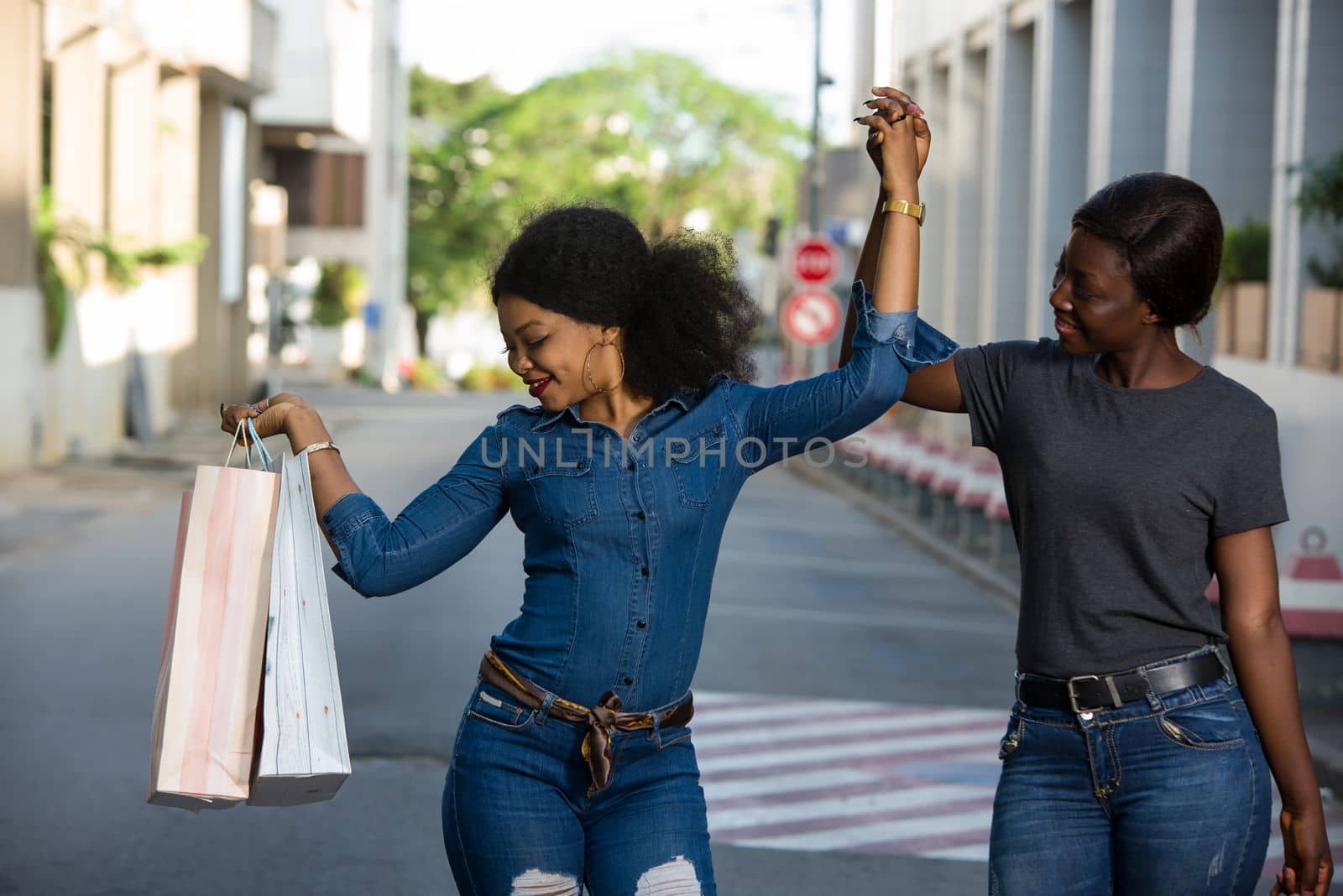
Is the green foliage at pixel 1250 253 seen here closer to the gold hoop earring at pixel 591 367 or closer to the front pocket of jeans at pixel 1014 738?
the front pocket of jeans at pixel 1014 738

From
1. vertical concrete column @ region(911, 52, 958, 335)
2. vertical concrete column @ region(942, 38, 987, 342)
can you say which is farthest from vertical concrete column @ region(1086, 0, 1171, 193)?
vertical concrete column @ region(911, 52, 958, 335)

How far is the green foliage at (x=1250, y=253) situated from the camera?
16.7m

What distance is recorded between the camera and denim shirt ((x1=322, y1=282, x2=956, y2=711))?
3271mm

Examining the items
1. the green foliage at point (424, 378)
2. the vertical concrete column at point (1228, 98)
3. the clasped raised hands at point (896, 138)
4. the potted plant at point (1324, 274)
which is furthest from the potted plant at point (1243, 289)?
the green foliage at point (424, 378)

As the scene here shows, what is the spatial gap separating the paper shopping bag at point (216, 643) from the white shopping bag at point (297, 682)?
0.12ft

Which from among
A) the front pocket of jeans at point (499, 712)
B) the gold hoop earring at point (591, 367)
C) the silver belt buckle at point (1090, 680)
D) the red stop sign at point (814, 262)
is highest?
the red stop sign at point (814, 262)

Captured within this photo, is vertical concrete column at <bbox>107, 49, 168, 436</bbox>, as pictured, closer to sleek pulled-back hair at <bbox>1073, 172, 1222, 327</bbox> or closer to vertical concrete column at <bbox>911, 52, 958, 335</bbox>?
vertical concrete column at <bbox>911, 52, 958, 335</bbox>

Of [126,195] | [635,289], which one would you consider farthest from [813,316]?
[635,289]

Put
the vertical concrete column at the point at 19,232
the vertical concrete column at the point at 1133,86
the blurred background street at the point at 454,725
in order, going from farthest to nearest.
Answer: the vertical concrete column at the point at 19,232 → the vertical concrete column at the point at 1133,86 → the blurred background street at the point at 454,725

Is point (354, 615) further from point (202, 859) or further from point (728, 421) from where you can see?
point (728, 421)

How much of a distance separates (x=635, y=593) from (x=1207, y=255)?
3.74 ft

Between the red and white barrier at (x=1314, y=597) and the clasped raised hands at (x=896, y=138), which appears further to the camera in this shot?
the red and white barrier at (x=1314, y=597)

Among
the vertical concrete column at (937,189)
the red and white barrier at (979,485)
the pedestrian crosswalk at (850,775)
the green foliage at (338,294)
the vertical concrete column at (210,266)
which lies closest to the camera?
the pedestrian crosswalk at (850,775)

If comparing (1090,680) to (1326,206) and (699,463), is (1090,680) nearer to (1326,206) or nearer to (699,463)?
(699,463)
